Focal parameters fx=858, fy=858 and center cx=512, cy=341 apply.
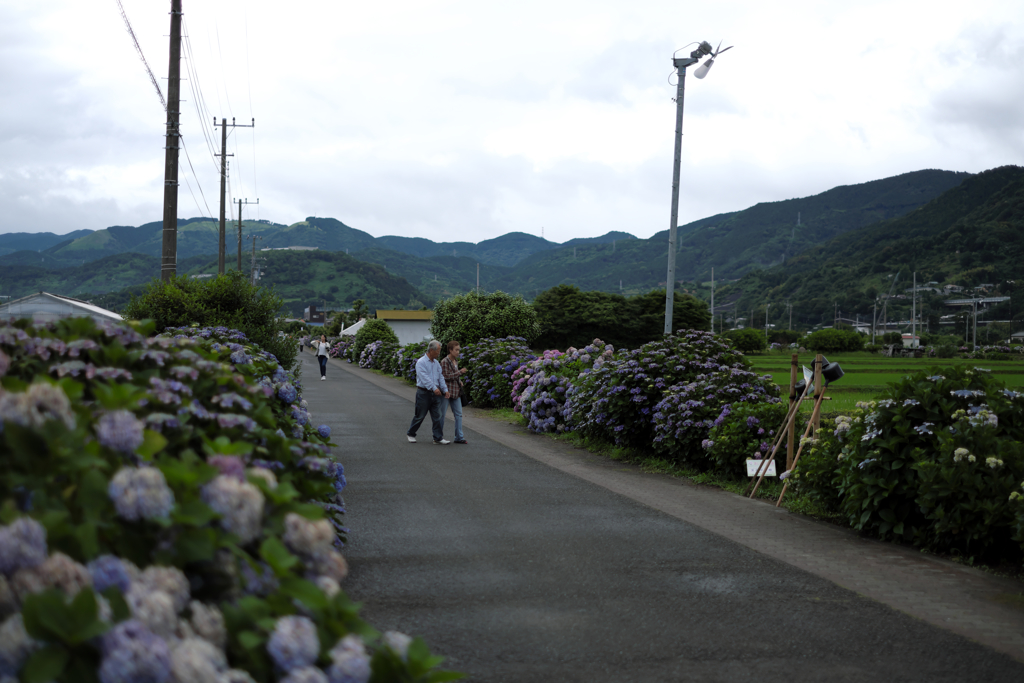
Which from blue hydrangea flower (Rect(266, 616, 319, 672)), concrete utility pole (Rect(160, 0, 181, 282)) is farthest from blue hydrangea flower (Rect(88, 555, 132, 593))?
concrete utility pole (Rect(160, 0, 181, 282))

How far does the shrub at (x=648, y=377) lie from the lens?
13.7 m

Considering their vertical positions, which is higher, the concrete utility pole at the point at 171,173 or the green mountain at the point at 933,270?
the green mountain at the point at 933,270

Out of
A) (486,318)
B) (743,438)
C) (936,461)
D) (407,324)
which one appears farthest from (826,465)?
(407,324)

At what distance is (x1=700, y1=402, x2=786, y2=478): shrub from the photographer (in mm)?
11242

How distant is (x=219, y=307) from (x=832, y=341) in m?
92.1

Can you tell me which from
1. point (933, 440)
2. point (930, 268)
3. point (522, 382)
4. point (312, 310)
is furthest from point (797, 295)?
point (933, 440)

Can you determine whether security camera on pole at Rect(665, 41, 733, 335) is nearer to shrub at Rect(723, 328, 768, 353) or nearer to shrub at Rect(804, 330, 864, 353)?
shrub at Rect(723, 328, 768, 353)

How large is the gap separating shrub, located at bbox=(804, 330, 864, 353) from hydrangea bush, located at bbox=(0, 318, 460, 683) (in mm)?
99701

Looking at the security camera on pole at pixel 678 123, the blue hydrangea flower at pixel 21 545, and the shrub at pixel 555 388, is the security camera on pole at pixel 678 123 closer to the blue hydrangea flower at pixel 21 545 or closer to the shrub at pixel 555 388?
the shrub at pixel 555 388

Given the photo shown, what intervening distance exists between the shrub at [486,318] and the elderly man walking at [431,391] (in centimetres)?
1465

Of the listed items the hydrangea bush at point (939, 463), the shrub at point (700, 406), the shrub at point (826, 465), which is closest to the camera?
the hydrangea bush at point (939, 463)

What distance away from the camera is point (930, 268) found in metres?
157

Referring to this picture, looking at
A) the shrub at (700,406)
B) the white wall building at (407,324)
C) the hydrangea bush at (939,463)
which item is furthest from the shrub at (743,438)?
→ the white wall building at (407,324)

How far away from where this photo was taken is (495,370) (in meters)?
23.8
